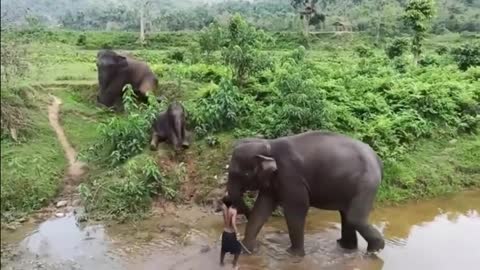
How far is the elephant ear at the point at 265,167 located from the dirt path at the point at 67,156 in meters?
4.12

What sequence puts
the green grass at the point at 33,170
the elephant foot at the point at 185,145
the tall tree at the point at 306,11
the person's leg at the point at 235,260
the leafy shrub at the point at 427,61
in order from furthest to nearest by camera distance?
1. the tall tree at the point at 306,11
2. the leafy shrub at the point at 427,61
3. the elephant foot at the point at 185,145
4. the green grass at the point at 33,170
5. the person's leg at the point at 235,260

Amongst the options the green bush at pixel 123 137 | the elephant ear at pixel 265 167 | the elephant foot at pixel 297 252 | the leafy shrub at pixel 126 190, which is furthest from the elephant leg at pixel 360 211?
the green bush at pixel 123 137

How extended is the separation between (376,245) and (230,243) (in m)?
2.18

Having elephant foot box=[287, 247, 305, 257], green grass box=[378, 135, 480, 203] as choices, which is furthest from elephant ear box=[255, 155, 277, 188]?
green grass box=[378, 135, 480, 203]

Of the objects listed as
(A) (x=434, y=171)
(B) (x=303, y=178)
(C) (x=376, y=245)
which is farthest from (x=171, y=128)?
(A) (x=434, y=171)

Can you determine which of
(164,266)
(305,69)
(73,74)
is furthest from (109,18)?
(164,266)

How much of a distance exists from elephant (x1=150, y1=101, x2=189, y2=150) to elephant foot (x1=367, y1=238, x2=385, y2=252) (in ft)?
14.1

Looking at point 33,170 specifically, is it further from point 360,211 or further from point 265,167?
point 360,211

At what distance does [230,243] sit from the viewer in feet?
28.8

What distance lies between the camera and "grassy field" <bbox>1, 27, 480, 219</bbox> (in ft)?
37.1

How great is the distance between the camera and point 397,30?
4494 centimetres

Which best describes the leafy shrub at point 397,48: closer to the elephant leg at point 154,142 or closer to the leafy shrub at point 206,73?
the leafy shrub at point 206,73

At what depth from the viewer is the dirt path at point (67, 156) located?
1195cm

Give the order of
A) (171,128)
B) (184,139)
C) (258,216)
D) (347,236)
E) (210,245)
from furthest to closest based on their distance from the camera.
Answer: (184,139) < (171,128) < (210,245) < (347,236) < (258,216)
